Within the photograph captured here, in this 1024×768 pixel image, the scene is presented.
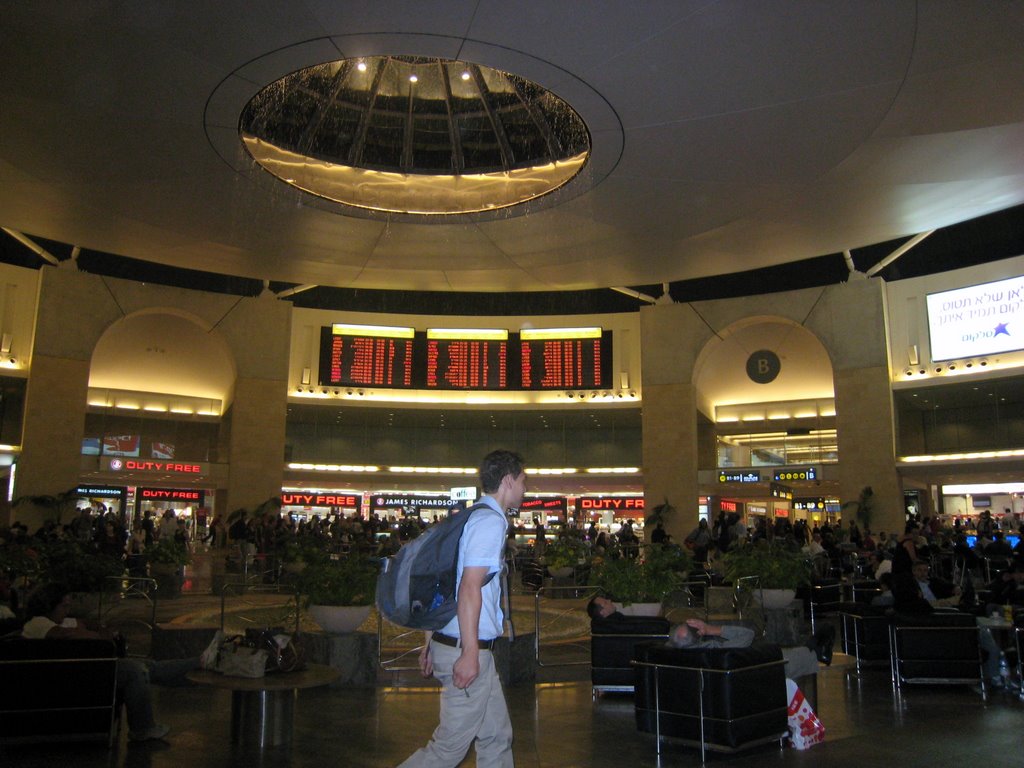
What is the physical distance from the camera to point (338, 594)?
7.73 m

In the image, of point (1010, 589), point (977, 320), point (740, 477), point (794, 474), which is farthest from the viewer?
point (740, 477)

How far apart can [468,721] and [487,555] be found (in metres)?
0.74

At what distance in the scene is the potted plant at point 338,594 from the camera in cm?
767

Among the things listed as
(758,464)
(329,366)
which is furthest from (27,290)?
(758,464)

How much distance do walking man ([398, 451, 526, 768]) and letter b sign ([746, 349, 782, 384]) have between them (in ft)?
80.1

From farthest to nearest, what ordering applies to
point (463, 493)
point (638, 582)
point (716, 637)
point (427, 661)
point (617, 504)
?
point (617, 504) → point (463, 493) → point (638, 582) → point (716, 637) → point (427, 661)

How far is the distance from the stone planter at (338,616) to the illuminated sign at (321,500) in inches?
897

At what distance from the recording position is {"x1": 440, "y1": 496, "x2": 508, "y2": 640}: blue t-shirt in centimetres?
327

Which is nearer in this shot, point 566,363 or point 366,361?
point 566,363

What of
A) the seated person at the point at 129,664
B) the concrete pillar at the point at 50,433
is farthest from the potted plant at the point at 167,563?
the concrete pillar at the point at 50,433

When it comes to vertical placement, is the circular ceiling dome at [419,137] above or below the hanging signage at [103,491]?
above

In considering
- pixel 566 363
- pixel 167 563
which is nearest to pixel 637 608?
→ pixel 167 563

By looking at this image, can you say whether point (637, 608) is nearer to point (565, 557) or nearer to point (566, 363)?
point (565, 557)

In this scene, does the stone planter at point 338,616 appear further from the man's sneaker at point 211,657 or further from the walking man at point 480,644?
the walking man at point 480,644
